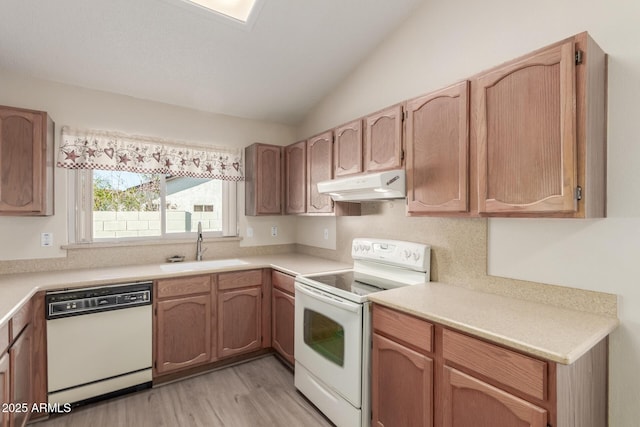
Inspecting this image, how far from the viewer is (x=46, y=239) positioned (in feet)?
8.07

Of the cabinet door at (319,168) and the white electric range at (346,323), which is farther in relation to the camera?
the cabinet door at (319,168)

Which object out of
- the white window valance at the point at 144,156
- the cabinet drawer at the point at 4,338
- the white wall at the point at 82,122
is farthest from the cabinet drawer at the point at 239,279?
the cabinet drawer at the point at 4,338

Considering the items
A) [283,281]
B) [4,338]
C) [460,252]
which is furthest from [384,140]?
[4,338]

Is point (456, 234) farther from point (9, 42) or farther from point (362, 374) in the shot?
point (9, 42)

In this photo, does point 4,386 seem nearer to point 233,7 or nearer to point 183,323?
point 183,323

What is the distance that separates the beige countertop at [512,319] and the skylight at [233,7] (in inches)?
81.5

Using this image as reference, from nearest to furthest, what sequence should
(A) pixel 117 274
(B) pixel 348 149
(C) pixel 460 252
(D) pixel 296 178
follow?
(C) pixel 460 252, (A) pixel 117 274, (B) pixel 348 149, (D) pixel 296 178

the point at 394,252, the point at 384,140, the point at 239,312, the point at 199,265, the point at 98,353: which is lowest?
the point at 98,353

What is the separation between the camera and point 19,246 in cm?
237

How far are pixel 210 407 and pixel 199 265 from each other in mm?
1184

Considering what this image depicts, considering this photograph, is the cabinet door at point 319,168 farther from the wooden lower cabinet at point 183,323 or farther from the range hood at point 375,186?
the wooden lower cabinet at point 183,323

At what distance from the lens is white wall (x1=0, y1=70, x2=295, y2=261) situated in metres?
2.36

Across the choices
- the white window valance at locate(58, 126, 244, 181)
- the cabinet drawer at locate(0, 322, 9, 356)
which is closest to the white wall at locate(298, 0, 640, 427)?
the white window valance at locate(58, 126, 244, 181)

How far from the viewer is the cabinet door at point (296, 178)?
303cm
